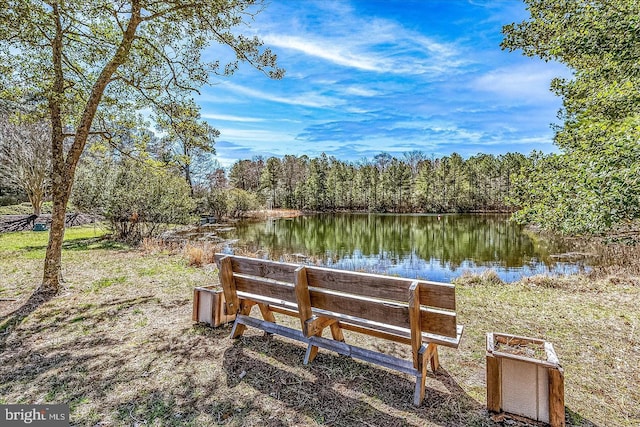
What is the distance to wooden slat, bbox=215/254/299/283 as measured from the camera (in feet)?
10.4

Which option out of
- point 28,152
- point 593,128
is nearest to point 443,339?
point 593,128

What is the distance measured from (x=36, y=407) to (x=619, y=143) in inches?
235

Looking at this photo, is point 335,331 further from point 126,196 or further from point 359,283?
point 126,196

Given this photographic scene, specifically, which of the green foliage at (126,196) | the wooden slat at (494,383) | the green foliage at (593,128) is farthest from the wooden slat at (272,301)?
the green foliage at (126,196)

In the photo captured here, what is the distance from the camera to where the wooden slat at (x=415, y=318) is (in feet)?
8.03

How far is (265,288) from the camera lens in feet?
11.2

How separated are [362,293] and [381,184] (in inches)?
2028

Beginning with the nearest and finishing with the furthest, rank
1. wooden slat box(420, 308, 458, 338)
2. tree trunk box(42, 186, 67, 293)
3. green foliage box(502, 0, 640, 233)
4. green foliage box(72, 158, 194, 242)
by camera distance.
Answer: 1. wooden slat box(420, 308, 458, 338)
2. green foliage box(502, 0, 640, 233)
3. tree trunk box(42, 186, 67, 293)
4. green foliage box(72, 158, 194, 242)

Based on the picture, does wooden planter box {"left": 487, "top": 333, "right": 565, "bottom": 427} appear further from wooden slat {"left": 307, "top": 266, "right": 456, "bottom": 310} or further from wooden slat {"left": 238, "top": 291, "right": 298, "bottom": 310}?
wooden slat {"left": 238, "top": 291, "right": 298, "bottom": 310}

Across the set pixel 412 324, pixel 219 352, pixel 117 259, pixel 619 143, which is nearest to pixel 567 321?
pixel 619 143

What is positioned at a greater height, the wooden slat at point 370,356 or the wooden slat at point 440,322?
the wooden slat at point 440,322

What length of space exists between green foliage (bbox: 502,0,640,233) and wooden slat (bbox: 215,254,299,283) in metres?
3.63

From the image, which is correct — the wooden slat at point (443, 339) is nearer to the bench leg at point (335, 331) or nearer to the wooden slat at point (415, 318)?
the wooden slat at point (415, 318)

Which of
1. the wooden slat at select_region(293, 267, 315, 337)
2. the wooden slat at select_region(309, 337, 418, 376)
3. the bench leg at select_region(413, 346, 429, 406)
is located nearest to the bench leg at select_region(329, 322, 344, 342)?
the wooden slat at select_region(309, 337, 418, 376)
